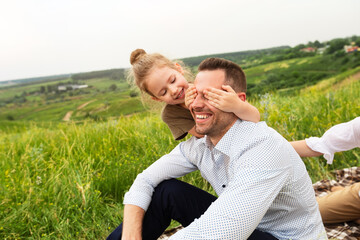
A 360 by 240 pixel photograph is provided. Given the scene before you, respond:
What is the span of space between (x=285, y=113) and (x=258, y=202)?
311cm

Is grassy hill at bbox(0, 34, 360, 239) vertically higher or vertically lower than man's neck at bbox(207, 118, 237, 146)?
lower

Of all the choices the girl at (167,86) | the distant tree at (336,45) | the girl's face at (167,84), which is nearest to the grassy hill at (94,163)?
the girl at (167,86)

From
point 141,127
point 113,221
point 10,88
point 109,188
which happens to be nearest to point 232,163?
point 113,221

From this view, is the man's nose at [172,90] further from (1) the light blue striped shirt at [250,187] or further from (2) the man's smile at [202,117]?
(2) the man's smile at [202,117]

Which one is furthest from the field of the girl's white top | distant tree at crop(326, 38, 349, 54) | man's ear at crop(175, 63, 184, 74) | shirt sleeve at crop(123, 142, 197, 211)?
distant tree at crop(326, 38, 349, 54)

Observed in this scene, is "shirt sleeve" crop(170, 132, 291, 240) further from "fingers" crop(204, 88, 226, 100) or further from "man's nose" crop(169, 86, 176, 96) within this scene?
"man's nose" crop(169, 86, 176, 96)

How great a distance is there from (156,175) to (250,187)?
2.91 feet

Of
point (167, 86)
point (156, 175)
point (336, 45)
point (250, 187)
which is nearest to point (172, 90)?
point (167, 86)

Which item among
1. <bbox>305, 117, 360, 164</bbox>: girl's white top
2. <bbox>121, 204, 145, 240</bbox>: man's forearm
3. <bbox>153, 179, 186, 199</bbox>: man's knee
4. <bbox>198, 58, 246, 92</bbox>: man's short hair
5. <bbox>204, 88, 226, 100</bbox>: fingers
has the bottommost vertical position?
<bbox>121, 204, 145, 240</bbox>: man's forearm

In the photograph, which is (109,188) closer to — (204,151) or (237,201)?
(204,151)

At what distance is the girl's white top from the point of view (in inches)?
80.7

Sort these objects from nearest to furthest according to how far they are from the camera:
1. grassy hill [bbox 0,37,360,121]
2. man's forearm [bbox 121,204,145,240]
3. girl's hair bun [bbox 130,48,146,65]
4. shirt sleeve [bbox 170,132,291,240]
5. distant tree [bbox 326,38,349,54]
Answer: shirt sleeve [bbox 170,132,291,240]
man's forearm [bbox 121,204,145,240]
girl's hair bun [bbox 130,48,146,65]
grassy hill [bbox 0,37,360,121]
distant tree [bbox 326,38,349,54]

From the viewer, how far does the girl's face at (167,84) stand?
103 inches

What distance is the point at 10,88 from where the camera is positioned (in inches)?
1421
